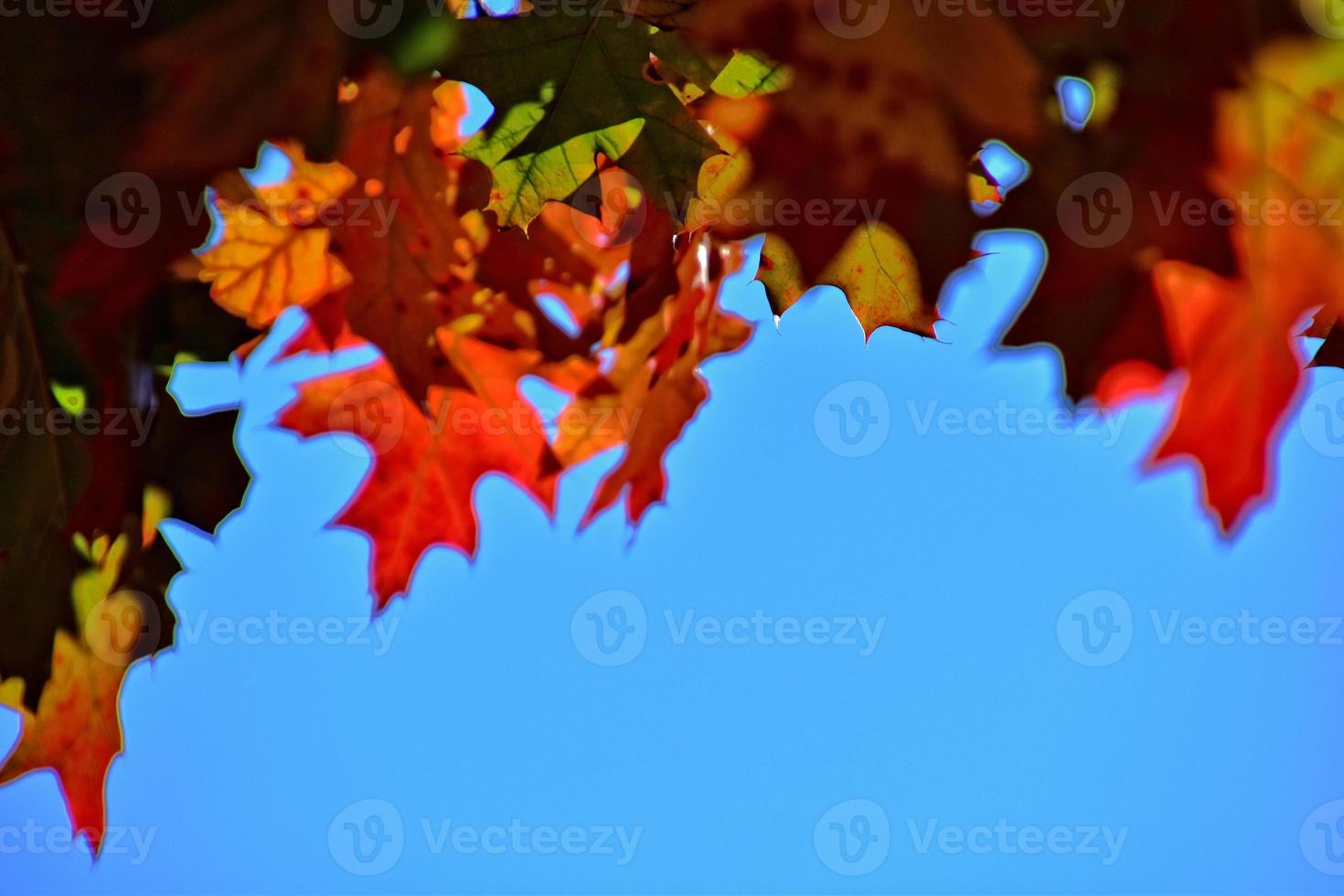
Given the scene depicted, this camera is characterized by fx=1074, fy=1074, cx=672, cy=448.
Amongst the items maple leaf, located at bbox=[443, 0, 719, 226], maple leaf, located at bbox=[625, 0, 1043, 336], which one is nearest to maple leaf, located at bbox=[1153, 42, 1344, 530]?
maple leaf, located at bbox=[625, 0, 1043, 336]

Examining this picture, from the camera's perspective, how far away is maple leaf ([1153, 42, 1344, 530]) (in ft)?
3.01

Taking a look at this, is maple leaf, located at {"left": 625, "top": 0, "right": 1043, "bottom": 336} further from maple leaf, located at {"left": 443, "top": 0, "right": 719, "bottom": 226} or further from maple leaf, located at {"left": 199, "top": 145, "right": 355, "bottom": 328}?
maple leaf, located at {"left": 199, "top": 145, "right": 355, "bottom": 328}

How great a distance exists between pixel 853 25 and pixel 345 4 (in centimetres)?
49

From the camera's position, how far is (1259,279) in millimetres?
950

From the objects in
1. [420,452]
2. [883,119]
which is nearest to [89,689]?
[420,452]

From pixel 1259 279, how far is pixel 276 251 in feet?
4.27

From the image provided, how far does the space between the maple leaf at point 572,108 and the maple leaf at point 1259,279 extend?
599mm

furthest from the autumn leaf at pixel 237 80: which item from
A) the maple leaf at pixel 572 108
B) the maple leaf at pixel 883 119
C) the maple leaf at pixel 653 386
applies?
the maple leaf at pixel 653 386

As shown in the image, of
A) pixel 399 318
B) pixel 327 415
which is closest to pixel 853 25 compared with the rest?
pixel 399 318

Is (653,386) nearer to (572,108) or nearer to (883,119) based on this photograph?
(572,108)

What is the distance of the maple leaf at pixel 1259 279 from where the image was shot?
0.92 meters

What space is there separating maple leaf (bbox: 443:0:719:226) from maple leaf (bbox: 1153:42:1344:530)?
60cm

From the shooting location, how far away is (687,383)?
5.89ft

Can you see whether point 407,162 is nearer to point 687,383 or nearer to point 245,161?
point 245,161
